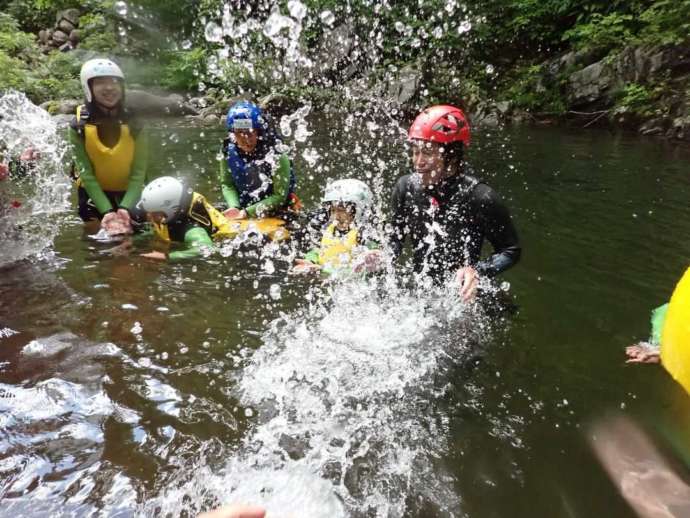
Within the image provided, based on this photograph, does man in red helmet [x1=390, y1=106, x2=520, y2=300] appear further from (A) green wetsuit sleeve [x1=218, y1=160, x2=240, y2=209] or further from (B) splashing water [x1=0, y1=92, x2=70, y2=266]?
(B) splashing water [x1=0, y1=92, x2=70, y2=266]

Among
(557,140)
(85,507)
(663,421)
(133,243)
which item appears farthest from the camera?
(557,140)

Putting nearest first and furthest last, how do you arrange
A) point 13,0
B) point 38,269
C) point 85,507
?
point 85,507
point 38,269
point 13,0

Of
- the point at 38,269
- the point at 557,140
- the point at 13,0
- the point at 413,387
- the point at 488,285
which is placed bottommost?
the point at 38,269

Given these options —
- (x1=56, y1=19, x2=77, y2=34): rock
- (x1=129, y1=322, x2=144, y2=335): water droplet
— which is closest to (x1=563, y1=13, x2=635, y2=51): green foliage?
(x1=129, y1=322, x2=144, y2=335): water droplet

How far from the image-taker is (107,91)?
595cm

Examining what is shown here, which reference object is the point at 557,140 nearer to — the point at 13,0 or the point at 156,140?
the point at 156,140

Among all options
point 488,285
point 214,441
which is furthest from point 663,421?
point 214,441

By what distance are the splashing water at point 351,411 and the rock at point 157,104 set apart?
55.8 feet

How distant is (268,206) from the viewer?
6691 millimetres

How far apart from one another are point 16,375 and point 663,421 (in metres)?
4.41

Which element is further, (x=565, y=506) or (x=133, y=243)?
(x=133, y=243)

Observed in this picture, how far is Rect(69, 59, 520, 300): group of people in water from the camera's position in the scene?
403cm

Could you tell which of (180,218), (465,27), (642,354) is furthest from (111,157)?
(465,27)

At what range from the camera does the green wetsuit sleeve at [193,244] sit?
5984mm
